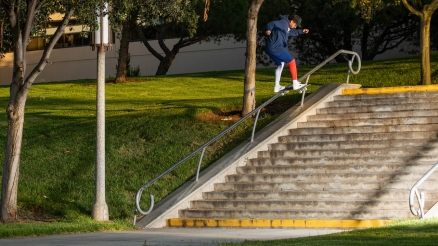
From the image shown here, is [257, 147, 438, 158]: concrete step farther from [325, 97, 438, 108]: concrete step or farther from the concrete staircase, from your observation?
[325, 97, 438, 108]: concrete step

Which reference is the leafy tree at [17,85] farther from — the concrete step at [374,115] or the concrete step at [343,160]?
the concrete step at [374,115]

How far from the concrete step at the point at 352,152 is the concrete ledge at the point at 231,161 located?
0.42 m

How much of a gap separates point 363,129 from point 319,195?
9.75 feet

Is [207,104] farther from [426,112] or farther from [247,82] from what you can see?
[426,112]

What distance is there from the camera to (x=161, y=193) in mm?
16266

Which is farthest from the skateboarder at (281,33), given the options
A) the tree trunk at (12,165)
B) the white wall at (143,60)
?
the white wall at (143,60)

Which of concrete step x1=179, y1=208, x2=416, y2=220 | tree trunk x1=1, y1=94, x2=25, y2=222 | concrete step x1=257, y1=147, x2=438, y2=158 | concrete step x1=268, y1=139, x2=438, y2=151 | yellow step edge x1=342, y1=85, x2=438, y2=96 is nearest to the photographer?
concrete step x1=179, y1=208, x2=416, y2=220

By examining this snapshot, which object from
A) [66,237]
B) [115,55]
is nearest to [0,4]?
[66,237]

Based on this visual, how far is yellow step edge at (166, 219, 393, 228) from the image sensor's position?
513 inches

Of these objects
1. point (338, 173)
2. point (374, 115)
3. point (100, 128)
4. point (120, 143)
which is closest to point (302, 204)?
point (338, 173)

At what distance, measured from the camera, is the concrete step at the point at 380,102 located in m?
17.8

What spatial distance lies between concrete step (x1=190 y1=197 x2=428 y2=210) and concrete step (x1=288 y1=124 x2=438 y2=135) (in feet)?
9.72

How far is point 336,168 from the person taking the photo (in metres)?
15.2

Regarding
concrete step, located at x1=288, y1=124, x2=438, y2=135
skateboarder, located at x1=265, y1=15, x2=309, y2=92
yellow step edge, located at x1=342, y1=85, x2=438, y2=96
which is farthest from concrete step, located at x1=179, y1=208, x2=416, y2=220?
yellow step edge, located at x1=342, y1=85, x2=438, y2=96
